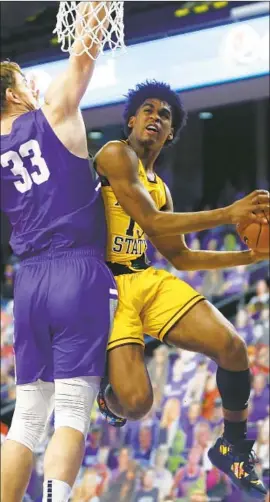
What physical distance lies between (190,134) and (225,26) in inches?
131

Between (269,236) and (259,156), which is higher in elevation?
(269,236)

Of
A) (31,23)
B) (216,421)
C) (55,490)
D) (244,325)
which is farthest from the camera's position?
(31,23)

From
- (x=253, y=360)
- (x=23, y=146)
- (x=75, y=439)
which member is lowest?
(x=253, y=360)

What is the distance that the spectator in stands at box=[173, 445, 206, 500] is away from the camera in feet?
24.7

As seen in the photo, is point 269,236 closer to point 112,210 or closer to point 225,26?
point 112,210

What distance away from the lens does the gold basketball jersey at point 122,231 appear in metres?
3.90

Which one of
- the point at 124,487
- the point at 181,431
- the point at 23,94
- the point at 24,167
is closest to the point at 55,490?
the point at 24,167

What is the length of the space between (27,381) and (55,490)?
501 mm

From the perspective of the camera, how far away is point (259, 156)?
11031 mm

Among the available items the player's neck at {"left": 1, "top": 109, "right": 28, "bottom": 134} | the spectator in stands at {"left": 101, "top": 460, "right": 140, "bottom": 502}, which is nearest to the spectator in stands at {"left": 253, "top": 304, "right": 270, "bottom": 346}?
the spectator in stands at {"left": 101, "top": 460, "right": 140, "bottom": 502}

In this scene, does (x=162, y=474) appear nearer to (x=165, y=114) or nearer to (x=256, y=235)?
(x=165, y=114)

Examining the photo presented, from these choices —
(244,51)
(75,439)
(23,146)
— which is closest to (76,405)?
(75,439)

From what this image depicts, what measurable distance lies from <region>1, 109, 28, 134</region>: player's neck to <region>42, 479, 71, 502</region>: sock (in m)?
1.43

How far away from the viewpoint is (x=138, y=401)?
147 inches
